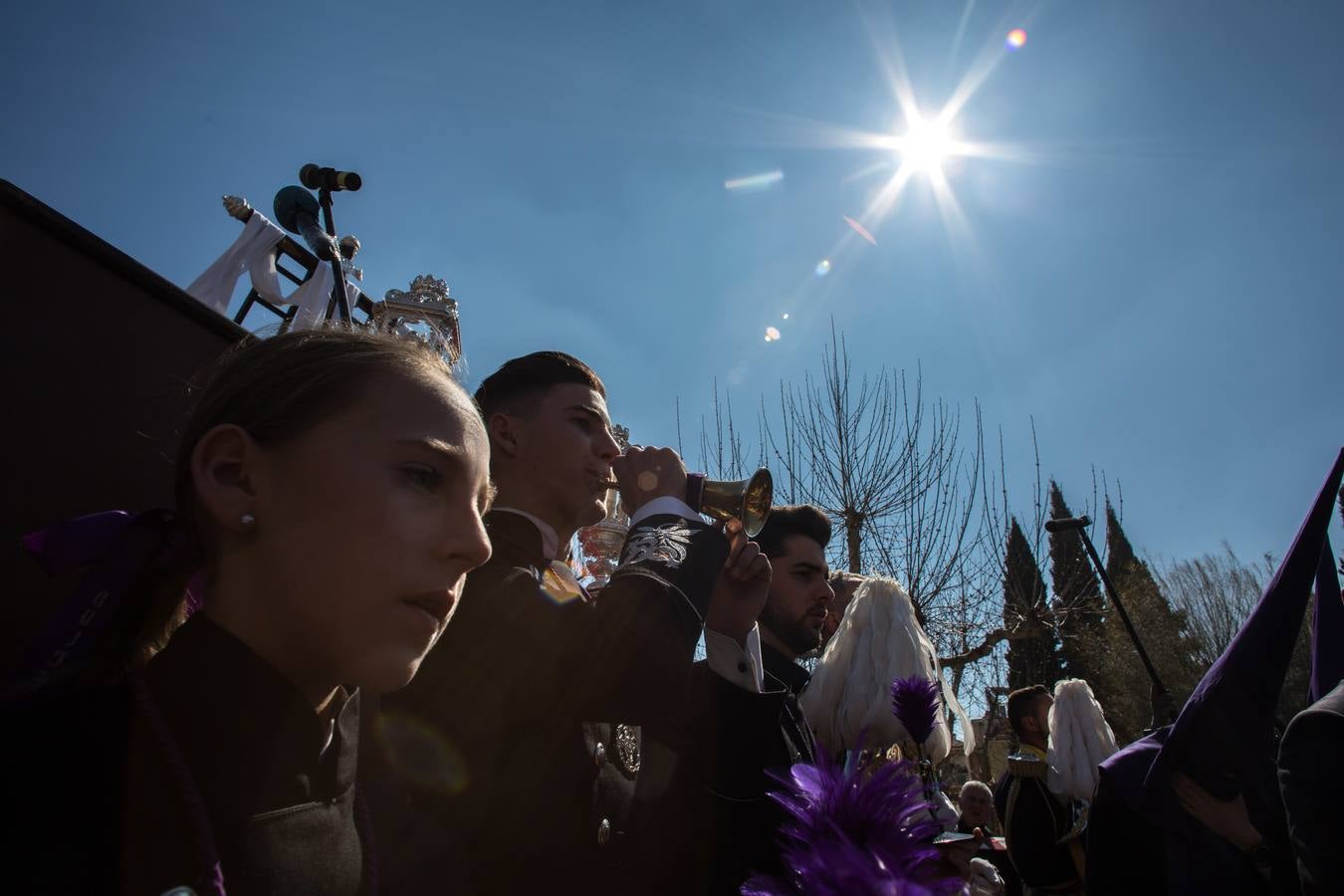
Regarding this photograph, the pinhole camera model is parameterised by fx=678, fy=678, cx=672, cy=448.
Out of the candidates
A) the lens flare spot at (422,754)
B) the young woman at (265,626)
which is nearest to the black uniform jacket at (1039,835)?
the lens flare spot at (422,754)

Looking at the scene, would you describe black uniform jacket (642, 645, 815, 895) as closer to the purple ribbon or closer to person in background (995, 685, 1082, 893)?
the purple ribbon

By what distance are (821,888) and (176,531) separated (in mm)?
1109

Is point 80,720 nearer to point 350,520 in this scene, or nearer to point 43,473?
point 350,520

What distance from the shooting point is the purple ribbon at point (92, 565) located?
89 cm

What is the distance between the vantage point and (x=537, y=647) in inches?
65.2

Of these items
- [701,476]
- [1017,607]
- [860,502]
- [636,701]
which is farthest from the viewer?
[1017,607]

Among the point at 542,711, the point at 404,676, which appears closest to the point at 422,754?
the point at 542,711

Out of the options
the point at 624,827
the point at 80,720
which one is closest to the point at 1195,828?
the point at 624,827

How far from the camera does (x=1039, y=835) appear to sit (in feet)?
15.4

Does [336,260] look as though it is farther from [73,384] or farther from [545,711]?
[545,711]

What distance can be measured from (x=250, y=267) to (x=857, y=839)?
8782mm

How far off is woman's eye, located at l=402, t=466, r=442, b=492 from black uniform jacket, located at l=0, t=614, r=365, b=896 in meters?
0.33

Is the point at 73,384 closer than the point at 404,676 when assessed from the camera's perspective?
No

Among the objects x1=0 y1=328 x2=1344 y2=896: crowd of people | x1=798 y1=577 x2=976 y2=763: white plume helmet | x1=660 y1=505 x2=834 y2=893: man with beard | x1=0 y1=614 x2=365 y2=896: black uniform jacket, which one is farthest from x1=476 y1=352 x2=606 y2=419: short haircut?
x1=798 y1=577 x2=976 y2=763: white plume helmet
